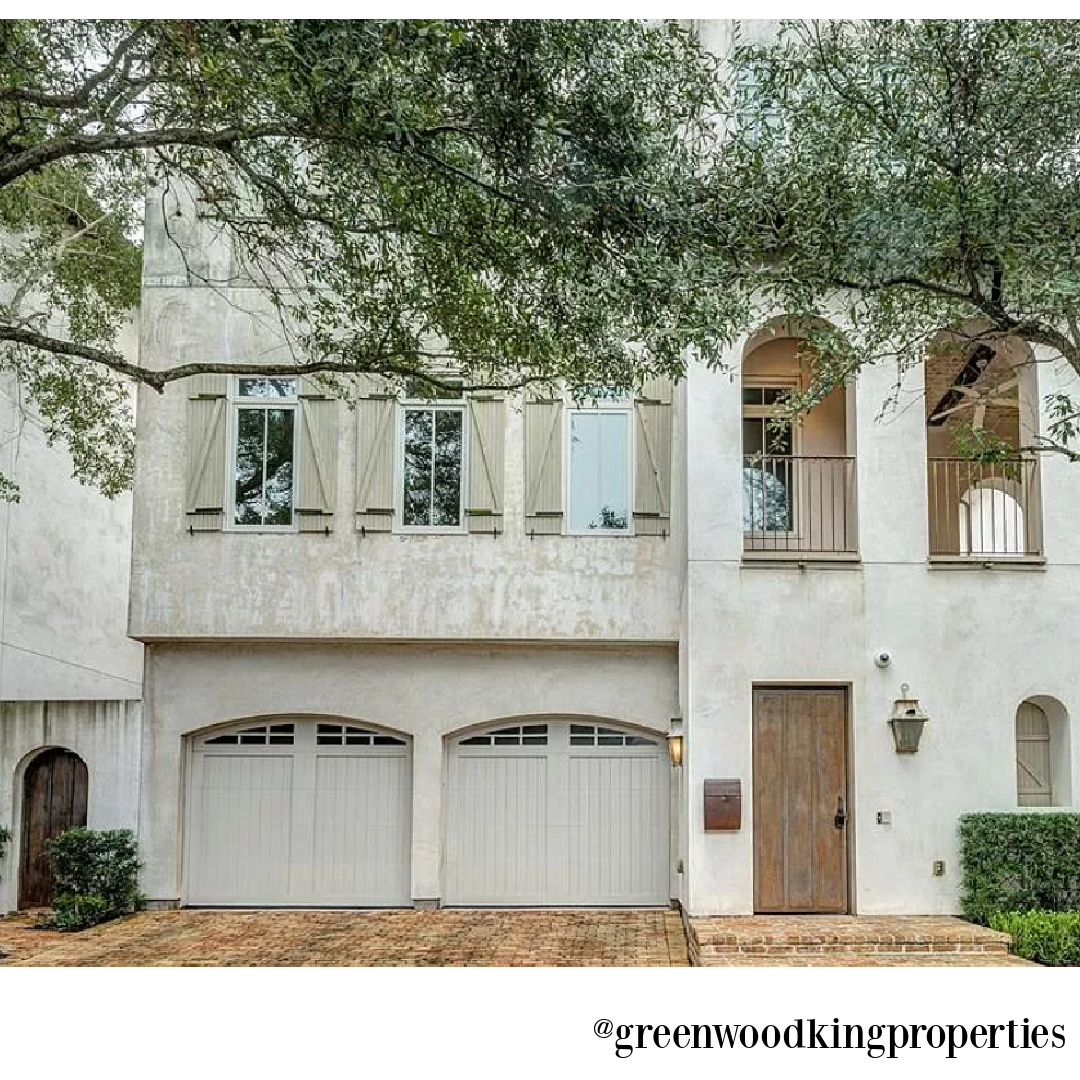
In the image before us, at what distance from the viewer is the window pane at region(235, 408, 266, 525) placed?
11859 millimetres

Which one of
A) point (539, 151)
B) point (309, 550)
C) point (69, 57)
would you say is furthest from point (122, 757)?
point (539, 151)

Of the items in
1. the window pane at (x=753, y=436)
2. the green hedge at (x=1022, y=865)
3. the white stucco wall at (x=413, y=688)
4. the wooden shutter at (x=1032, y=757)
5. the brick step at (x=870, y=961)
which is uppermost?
the window pane at (x=753, y=436)

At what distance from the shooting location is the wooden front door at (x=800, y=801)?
10.1m

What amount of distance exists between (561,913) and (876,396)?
5774 millimetres

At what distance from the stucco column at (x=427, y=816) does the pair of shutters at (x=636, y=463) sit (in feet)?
8.00

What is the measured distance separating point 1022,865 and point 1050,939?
1006 millimetres

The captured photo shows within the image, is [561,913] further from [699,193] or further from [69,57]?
[69,57]

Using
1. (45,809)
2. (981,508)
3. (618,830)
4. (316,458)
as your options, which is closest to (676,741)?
(618,830)

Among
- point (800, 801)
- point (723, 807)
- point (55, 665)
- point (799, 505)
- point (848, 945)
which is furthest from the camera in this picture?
point (55, 665)

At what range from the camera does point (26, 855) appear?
1163cm

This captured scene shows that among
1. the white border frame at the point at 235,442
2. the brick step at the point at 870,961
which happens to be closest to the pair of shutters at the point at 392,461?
the white border frame at the point at 235,442

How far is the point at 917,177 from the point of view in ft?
25.7

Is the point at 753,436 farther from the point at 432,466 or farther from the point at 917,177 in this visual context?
the point at 917,177

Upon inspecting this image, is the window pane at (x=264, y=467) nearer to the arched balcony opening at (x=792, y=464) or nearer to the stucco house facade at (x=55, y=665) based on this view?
the stucco house facade at (x=55, y=665)
